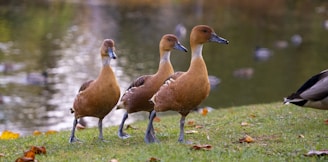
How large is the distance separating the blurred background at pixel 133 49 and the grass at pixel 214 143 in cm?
707

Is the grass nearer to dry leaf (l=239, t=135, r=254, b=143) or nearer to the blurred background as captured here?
dry leaf (l=239, t=135, r=254, b=143)

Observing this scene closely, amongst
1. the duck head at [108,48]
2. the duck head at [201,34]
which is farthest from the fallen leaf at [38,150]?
the duck head at [201,34]

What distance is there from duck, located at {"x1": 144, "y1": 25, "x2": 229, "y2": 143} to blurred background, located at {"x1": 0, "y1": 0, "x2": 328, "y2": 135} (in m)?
8.67

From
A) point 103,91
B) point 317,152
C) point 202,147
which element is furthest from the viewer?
point 103,91

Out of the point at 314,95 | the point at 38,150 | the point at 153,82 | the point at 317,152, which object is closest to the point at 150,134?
the point at 153,82

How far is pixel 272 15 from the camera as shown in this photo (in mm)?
49406

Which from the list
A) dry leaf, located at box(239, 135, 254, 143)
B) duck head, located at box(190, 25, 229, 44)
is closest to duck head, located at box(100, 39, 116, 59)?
duck head, located at box(190, 25, 229, 44)

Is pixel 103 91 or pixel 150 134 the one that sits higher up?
pixel 103 91

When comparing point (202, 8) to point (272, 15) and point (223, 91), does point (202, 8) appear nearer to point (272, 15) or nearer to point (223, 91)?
point (272, 15)

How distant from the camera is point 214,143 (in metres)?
7.46

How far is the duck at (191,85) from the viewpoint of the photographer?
7086 millimetres

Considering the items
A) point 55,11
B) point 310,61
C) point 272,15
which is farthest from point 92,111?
point 272,15

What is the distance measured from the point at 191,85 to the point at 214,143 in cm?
91

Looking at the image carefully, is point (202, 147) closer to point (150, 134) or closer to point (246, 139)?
point (246, 139)
